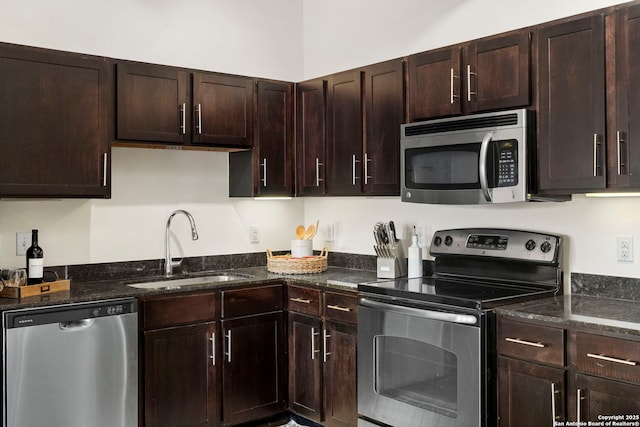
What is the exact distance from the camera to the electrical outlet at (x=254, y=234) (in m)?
4.36

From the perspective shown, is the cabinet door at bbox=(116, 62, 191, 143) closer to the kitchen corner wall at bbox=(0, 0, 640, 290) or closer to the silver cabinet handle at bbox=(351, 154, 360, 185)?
the kitchen corner wall at bbox=(0, 0, 640, 290)

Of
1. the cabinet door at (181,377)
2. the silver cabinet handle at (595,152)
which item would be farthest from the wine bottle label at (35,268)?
the silver cabinet handle at (595,152)

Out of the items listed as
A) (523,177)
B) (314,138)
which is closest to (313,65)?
(314,138)

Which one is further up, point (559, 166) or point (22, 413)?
point (559, 166)

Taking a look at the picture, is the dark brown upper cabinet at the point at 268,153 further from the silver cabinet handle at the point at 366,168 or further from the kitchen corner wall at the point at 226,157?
the silver cabinet handle at the point at 366,168

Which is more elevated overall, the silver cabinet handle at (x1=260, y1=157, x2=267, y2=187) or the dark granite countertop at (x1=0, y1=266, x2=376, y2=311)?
the silver cabinet handle at (x1=260, y1=157, x2=267, y2=187)

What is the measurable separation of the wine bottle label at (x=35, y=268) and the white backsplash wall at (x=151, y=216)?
0.21 meters

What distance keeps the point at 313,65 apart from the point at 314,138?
70cm

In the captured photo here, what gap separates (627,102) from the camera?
99.6 inches

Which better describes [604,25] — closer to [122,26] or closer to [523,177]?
[523,177]

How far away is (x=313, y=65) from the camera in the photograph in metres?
4.47

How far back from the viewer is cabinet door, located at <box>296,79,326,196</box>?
158 inches

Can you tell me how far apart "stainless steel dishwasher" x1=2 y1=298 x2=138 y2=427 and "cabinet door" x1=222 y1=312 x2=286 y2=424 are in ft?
1.86

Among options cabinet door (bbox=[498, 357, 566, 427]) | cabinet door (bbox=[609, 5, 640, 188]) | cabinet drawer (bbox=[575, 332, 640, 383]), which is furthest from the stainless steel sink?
cabinet door (bbox=[609, 5, 640, 188])
